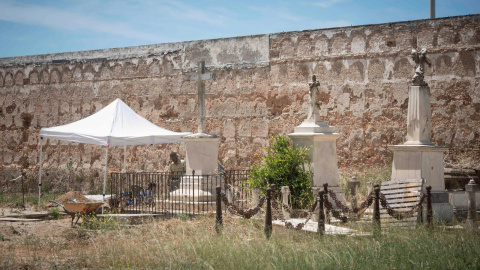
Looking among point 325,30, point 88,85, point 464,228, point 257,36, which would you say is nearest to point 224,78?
point 257,36

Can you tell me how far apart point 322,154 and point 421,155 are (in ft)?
6.35

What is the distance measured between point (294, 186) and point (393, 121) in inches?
184

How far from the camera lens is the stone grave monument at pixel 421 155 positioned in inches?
414

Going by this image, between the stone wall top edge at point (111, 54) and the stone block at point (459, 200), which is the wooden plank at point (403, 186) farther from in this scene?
the stone wall top edge at point (111, 54)

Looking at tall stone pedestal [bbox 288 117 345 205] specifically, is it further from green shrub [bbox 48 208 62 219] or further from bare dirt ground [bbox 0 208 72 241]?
green shrub [bbox 48 208 62 219]

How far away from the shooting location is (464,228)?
8992 millimetres

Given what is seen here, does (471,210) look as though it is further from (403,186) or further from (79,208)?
(79,208)

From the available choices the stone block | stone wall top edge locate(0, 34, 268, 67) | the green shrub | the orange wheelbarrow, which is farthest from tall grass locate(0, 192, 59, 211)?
the stone block

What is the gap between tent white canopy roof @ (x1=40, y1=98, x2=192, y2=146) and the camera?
13.2 meters

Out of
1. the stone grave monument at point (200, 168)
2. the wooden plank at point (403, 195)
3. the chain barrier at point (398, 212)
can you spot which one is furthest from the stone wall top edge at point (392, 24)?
the chain barrier at point (398, 212)

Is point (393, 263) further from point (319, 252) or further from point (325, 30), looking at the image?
point (325, 30)

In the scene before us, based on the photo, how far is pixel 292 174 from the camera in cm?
1164

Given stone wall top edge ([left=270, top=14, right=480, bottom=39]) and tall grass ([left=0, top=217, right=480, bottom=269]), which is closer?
tall grass ([left=0, top=217, right=480, bottom=269])

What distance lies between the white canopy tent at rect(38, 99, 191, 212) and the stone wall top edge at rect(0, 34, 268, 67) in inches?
158
